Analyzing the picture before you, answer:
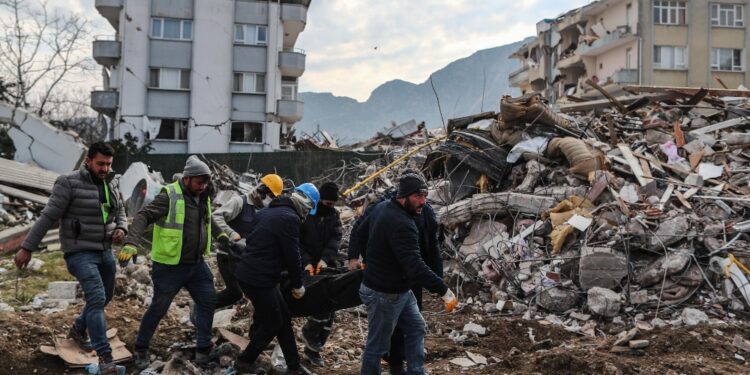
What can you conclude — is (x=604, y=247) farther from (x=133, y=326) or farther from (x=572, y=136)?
(x=133, y=326)

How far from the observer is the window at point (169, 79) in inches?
1043

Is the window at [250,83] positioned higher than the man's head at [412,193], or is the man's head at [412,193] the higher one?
the window at [250,83]

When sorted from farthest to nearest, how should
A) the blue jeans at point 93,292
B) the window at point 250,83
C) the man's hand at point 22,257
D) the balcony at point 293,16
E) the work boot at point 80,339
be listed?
the balcony at point 293,16, the window at point 250,83, the work boot at point 80,339, the blue jeans at point 93,292, the man's hand at point 22,257

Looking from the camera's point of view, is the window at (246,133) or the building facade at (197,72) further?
the window at (246,133)

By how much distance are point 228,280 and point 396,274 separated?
6.32 feet

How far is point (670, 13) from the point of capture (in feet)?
108

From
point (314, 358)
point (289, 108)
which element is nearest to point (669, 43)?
point (289, 108)

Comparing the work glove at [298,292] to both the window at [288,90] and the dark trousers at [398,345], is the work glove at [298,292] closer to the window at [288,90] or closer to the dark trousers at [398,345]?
the dark trousers at [398,345]

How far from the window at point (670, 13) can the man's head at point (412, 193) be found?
3285cm

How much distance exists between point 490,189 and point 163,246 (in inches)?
266

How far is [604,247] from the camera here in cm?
778

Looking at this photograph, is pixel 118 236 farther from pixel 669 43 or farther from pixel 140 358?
pixel 669 43

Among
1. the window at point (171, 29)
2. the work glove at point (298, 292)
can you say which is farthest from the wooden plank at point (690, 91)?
the window at point (171, 29)

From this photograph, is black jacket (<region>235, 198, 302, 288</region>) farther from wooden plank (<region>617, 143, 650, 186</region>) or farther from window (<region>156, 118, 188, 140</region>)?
window (<region>156, 118, 188, 140</region>)
